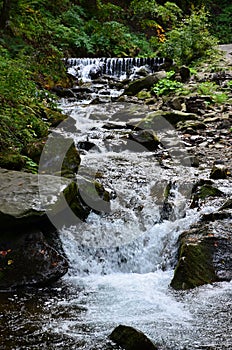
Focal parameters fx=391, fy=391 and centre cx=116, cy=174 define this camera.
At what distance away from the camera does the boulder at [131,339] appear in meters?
2.53

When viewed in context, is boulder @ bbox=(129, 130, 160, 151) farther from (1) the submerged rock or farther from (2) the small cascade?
(2) the small cascade

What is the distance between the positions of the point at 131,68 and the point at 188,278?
12536 mm

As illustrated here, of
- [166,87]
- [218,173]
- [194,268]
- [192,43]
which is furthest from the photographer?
[192,43]

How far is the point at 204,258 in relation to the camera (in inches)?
148

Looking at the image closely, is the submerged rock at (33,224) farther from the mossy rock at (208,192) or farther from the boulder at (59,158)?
the mossy rock at (208,192)

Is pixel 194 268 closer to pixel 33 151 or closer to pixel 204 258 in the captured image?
pixel 204 258

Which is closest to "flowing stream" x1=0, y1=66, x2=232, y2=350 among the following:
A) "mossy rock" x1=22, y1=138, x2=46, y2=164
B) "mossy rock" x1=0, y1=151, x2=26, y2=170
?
"mossy rock" x1=22, y1=138, x2=46, y2=164

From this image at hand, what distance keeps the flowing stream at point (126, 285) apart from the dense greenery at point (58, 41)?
1.24 meters

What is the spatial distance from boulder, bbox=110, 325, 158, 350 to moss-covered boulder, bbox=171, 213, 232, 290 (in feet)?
3.45

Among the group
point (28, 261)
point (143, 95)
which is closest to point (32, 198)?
point (28, 261)

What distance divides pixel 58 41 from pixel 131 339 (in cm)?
1512

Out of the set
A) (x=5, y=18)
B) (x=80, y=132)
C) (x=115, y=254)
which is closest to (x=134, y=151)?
(x=80, y=132)

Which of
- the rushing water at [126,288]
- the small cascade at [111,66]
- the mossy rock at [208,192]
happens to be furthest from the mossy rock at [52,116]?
the small cascade at [111,66]

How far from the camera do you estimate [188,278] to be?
11.8 feet
